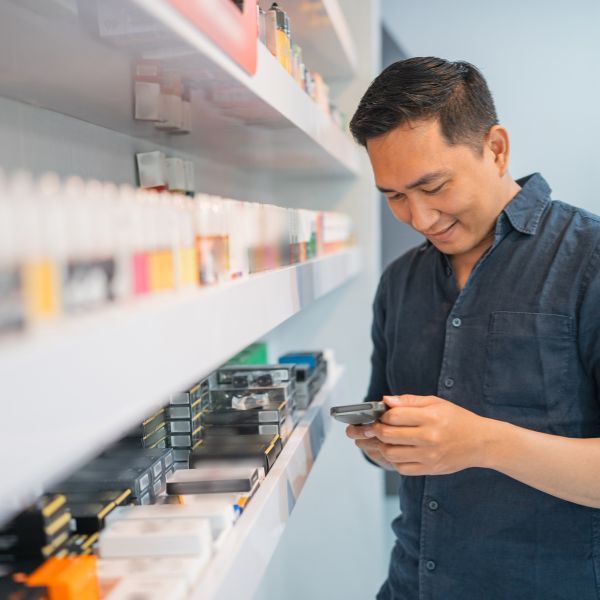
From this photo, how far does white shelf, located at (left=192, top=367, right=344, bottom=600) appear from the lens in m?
0.89

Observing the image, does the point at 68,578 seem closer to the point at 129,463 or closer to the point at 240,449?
the point at 129,463

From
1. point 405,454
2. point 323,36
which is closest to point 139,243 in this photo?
point 405,454

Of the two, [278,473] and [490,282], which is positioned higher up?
[490,282]

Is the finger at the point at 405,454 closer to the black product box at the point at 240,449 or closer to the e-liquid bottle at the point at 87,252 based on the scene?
the black product box at the point at 240,449

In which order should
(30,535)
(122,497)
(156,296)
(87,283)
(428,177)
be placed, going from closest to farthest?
(87,283) → (156,296) → (30,535) → (122,497) → (428,177)

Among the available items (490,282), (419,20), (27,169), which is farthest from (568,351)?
(419,20)

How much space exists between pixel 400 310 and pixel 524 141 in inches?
83.6

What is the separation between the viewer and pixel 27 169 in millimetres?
1178

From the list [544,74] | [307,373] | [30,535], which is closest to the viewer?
[30,535]

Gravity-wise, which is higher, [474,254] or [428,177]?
[428,177]

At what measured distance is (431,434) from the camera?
1152 mm

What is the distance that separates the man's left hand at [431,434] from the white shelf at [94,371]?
42 cm

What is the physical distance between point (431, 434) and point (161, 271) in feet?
2.06

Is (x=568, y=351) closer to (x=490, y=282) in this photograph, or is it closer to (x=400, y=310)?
(x=490, y=282)
